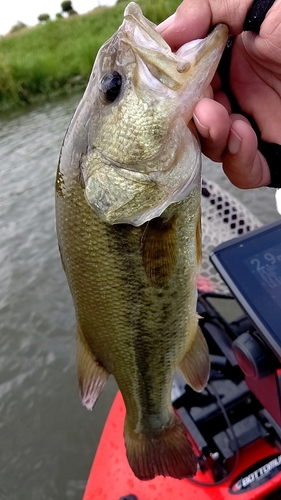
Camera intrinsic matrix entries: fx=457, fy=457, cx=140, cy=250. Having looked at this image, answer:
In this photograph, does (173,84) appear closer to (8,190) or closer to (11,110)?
(8,190)

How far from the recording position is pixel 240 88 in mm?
1564

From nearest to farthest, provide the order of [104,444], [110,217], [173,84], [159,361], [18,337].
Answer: [173,84], [110,217], [159,361], [104,444], [18,337]

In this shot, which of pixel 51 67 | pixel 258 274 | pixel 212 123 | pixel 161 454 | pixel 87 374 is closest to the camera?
pixel 212 123

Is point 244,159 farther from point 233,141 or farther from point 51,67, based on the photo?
point 51,67

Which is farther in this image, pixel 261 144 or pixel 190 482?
pixel 190 482

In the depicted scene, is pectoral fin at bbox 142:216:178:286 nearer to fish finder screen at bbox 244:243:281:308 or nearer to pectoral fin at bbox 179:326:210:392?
pectoral fin at bbox 179:326:210:392

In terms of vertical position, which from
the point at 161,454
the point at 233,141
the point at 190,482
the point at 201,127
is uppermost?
the point at 201,127

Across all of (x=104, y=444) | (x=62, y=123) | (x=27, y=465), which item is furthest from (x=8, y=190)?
(x=104, y=444)

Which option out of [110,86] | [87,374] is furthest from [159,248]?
[87,374]

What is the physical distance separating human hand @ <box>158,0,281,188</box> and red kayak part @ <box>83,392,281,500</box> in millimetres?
1371

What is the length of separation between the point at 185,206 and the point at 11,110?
12.9 m

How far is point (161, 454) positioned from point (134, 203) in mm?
1000

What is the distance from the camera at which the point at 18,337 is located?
178 inches

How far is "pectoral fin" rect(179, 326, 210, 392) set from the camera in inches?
60.9
